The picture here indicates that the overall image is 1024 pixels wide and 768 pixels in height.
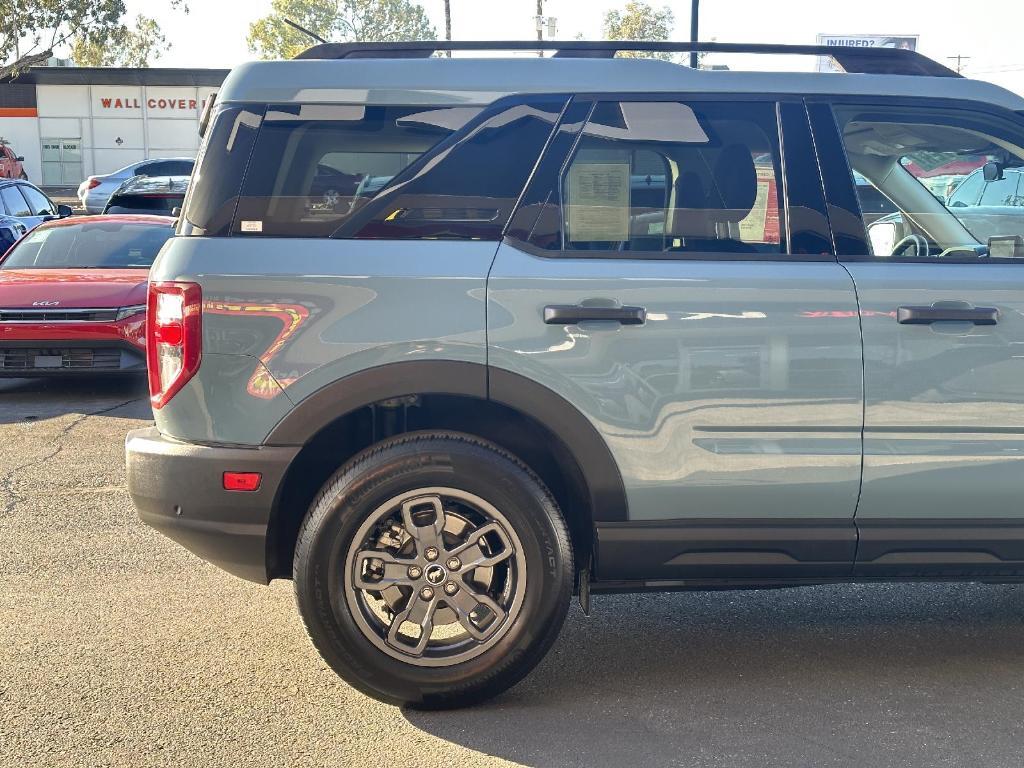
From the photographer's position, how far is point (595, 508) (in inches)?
145

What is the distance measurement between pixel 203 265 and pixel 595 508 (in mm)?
1430

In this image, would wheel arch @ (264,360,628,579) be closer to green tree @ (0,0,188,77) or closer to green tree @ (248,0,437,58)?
green tree @ (0,0,188,77)

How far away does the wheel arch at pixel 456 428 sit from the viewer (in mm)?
3613

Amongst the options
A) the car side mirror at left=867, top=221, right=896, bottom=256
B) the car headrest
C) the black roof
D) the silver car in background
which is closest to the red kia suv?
the car headrest

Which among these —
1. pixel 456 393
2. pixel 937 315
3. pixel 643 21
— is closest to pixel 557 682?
pixel 456 393

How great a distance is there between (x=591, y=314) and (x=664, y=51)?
1015 millimetres

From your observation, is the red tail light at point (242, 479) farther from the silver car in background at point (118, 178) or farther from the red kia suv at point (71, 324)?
the silver car in background at point (118, 178)

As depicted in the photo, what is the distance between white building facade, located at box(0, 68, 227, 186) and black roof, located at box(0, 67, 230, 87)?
40mm

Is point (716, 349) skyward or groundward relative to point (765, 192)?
groundward

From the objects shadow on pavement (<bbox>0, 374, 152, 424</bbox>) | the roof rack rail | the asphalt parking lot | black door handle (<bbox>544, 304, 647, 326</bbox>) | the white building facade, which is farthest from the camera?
the white building facade

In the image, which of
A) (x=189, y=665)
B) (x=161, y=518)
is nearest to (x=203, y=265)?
(x=161, y=518)

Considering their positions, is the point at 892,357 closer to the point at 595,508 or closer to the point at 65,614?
the point at 595,508

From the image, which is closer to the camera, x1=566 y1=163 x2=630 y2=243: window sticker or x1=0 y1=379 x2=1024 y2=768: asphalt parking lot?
x1=0 y1=379 x2=1024 y2=768: asphalt parking lot

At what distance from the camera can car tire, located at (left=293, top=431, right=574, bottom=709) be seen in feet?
11.8
